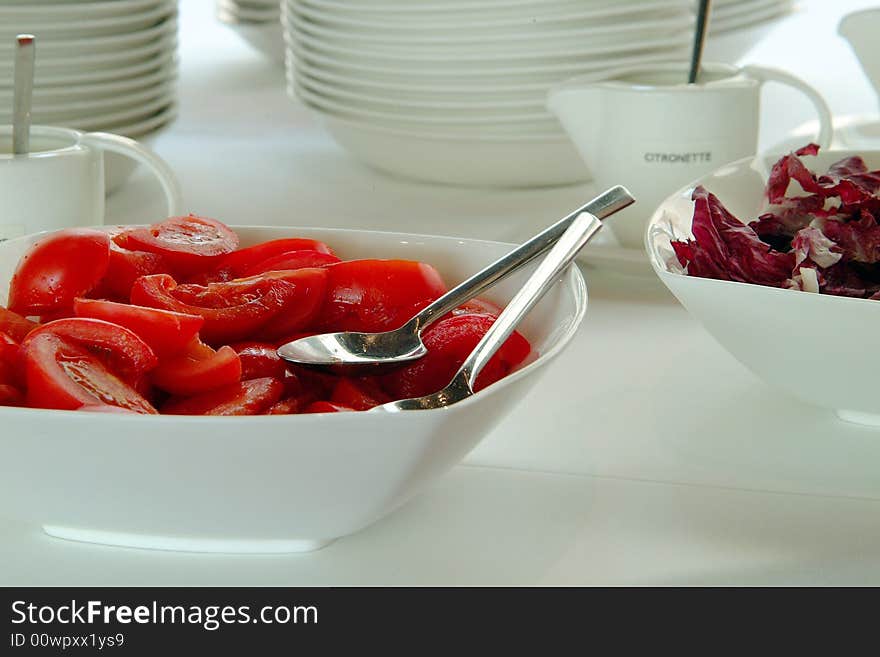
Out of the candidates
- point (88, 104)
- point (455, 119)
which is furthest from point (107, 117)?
point (455, 119)

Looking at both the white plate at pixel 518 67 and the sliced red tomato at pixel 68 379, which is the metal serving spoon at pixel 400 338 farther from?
the white plate at pixel 518 67

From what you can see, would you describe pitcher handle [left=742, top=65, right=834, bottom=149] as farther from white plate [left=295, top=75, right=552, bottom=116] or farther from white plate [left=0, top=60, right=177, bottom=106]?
white plate [left=0, top=60, right=177, bottom=106]

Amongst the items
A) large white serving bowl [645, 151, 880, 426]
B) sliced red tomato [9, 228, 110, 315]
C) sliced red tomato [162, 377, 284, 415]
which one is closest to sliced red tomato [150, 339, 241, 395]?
sliced red tomato [162, 377, 284, 415]

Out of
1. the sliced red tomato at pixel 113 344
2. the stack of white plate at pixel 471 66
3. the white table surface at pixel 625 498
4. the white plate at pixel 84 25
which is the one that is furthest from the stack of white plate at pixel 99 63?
the sliced red tomato at pixel 113 344

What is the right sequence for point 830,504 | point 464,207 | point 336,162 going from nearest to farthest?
point 830,504 → point 464,207 → point 336,162

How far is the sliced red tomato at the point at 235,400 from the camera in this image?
650 millimetres

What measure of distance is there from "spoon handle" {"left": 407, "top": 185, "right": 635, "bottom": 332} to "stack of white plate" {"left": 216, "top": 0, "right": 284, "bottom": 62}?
1.24m

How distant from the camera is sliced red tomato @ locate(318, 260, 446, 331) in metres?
0.78

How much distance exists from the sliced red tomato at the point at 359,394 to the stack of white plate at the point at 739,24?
0.92 meters
